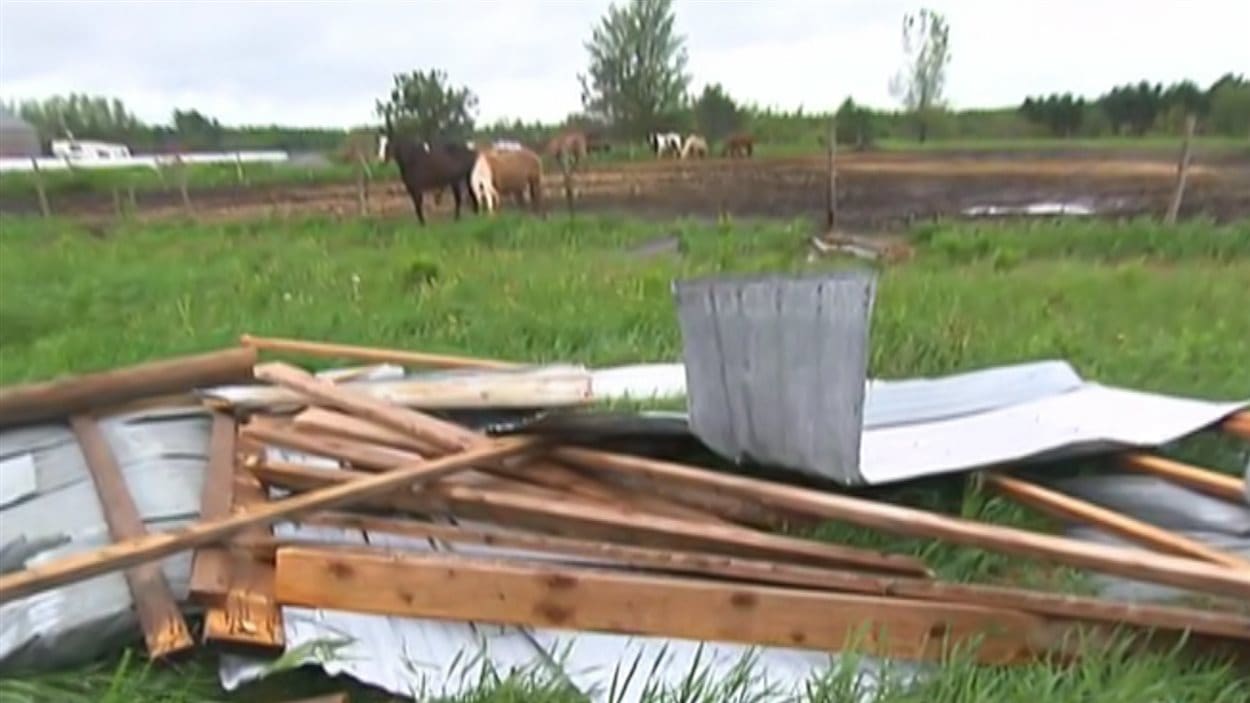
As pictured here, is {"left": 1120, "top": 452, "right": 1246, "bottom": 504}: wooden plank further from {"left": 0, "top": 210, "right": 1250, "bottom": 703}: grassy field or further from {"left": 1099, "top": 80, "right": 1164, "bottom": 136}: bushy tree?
{"left": 1099, "top": 80, "right": 1164, "bottom": 136}: bushy tree

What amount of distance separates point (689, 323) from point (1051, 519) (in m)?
1.26

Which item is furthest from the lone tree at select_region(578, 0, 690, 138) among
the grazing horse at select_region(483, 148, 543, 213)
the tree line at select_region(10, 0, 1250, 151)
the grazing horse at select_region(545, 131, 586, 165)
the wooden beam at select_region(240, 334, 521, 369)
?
the wooden beam at select_region(240, 334, 521, 369)

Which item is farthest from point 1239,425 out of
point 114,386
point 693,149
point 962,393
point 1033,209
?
point 693,149

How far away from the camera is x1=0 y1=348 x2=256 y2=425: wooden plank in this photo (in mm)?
3518

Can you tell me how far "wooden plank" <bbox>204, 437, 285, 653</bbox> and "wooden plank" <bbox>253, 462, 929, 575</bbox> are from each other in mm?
397

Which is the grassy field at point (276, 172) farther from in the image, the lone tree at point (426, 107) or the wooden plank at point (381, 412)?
the wooden plank at point (381, 412)

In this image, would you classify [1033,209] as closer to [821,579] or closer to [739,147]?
[821,579]

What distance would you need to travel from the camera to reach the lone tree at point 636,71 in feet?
128

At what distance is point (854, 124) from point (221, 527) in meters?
36.5

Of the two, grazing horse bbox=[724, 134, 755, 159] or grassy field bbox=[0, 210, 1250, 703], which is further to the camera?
grazing horse bbox=[724, 134, 755, 159]

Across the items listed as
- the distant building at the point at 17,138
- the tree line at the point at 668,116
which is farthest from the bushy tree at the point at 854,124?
the distant building at the point at 17,138

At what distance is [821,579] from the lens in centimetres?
254

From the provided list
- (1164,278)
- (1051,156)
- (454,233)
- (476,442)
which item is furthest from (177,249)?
(1051,156)

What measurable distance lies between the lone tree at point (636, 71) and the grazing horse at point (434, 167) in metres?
23.7
